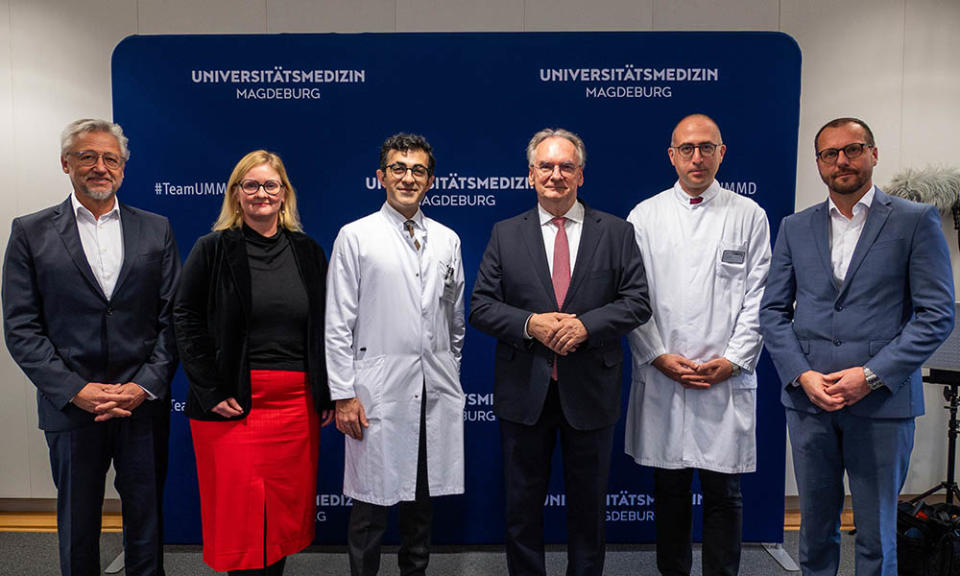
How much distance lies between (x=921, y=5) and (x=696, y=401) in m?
2.78

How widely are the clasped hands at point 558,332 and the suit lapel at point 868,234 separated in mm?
957

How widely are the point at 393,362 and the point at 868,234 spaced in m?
1.82

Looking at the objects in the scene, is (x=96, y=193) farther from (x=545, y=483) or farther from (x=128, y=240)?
(x=545, y=483)

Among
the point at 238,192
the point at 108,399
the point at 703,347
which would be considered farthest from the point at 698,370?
the point at 108,399

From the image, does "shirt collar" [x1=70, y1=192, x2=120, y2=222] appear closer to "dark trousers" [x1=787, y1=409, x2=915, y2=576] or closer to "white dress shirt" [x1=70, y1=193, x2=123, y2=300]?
"white dress shirt" [x1=70, y1=193, x2=123, y2=300]

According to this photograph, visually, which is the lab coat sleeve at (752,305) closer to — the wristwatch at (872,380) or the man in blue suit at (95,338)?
the wristwatch at (872,380)

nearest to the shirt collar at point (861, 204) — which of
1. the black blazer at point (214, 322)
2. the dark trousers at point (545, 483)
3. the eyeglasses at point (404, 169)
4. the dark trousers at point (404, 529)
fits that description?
the dark trousers at point (545, 483)

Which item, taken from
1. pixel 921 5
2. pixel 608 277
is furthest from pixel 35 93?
pixel 921 5

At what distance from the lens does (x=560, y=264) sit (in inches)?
101

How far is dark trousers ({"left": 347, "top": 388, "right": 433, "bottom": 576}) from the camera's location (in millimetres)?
2541

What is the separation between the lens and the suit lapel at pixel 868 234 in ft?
7.62

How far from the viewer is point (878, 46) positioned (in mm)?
3637

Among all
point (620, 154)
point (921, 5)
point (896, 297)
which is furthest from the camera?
point (921, 5)

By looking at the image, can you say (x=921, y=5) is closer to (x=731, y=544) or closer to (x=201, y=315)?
(x=731, y=544)
